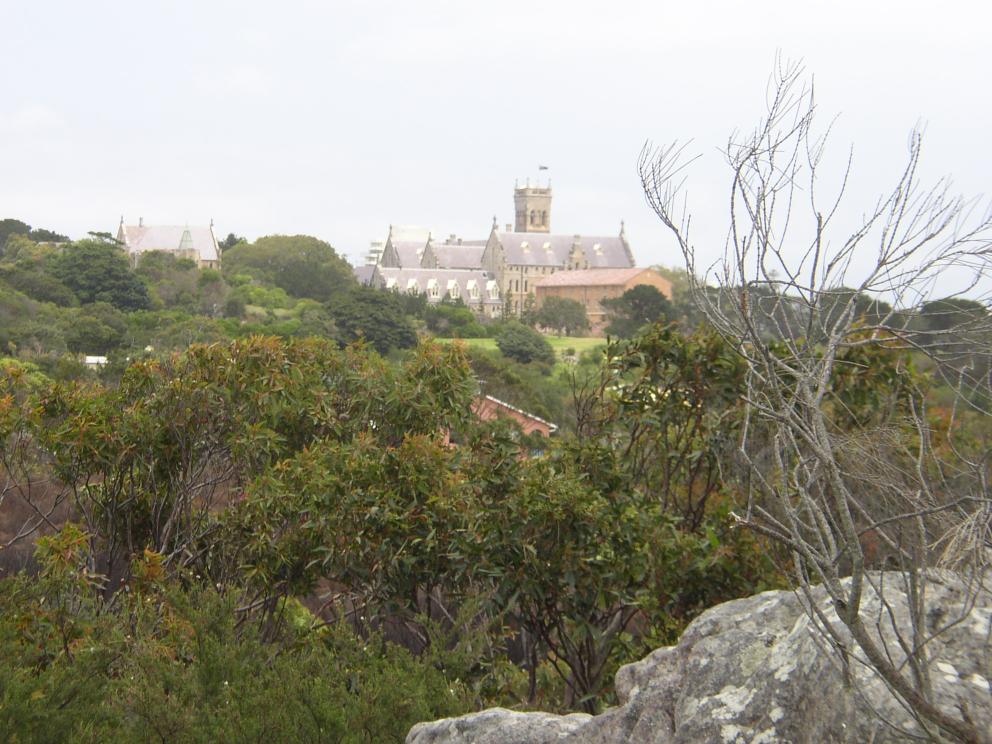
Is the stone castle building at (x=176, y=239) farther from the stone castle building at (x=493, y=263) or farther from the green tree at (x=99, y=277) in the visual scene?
the green tree at (x=99, y=277)

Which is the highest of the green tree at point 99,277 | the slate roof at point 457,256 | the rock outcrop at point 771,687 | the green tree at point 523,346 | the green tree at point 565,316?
the slate roof at point 457,256

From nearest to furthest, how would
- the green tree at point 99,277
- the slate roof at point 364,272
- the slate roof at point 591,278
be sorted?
1. the green tree at point 99,277
2. the slate roof at point 591,278
3. the slate roof at point 364,272

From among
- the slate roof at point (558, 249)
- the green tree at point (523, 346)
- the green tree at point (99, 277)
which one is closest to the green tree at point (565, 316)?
the green tree at point (523, 346)

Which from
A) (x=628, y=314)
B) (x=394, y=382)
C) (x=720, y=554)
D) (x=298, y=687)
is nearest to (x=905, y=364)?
(x=720, y=554)

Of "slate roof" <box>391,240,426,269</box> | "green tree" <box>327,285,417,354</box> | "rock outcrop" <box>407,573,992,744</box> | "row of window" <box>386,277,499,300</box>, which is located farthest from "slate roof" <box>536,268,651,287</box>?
"rock outcrop" <box>407,573,992,744</box>

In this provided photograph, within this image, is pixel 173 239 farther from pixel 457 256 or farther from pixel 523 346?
pixel 523 346

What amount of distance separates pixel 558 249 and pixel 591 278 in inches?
495

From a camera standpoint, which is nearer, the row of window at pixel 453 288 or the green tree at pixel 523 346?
the green tree at pixel 523 346

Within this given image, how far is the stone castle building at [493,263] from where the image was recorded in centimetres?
10225

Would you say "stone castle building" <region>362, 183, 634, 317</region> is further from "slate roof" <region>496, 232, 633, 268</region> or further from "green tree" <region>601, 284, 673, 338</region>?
"green tree" <region>601, 284, 673, 338</region>

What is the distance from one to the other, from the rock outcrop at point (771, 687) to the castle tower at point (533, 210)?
402ft

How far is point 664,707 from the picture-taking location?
2.87m

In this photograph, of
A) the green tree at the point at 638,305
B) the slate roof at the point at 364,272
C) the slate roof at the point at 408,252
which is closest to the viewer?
the green tree at the point at 638,305

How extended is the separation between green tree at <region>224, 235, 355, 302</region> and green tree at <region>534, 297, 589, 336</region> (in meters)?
14.6
